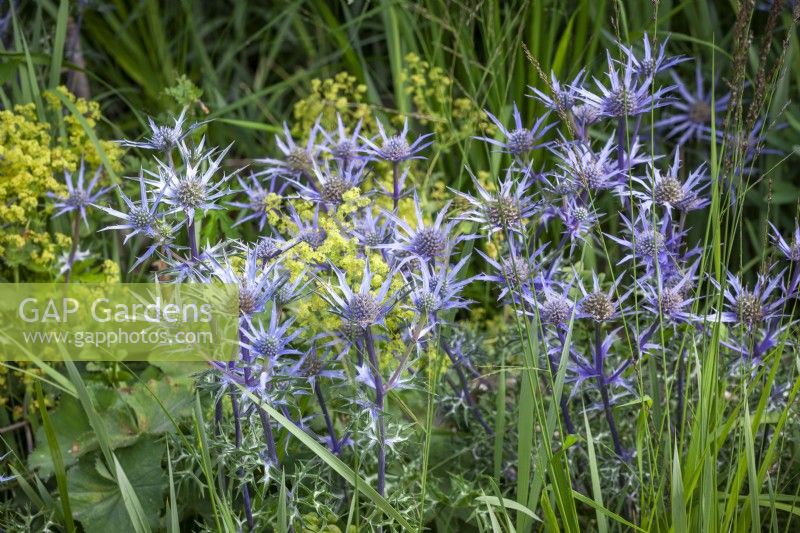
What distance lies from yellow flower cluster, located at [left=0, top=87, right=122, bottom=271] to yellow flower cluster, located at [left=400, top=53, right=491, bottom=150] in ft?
3.11

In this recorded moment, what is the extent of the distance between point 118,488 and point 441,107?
1.70 metres

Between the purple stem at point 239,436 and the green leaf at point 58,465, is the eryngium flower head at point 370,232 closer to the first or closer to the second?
the purple stem at point 239,436

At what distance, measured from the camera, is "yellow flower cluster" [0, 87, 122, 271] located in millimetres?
2492

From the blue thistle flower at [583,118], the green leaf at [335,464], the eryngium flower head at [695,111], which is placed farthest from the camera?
the eryngium flower head at [695,111]

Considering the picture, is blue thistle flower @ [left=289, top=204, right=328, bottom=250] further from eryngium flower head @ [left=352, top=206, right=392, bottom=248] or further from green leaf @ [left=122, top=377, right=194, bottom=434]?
green leaf @ [left=122, top=377, right=194, bottom=434]

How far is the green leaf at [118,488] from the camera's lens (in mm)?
2064

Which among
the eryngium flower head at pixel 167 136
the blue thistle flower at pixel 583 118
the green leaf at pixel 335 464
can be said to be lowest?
the green leaf at pixel 335 464

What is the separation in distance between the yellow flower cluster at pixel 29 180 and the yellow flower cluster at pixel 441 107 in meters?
0.95

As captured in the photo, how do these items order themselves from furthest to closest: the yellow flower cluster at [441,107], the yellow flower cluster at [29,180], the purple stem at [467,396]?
the yellow flower cluster at [441,107]
the yellow flower cluster at [29,180]
the purple stem at [467,396]

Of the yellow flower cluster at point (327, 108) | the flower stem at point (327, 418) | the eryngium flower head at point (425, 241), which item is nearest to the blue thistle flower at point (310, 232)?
the eryngium flower head at point (425, 241)

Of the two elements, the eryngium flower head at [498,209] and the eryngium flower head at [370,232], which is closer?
the eryngium flower head at [498,209]

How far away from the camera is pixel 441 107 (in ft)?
10.5

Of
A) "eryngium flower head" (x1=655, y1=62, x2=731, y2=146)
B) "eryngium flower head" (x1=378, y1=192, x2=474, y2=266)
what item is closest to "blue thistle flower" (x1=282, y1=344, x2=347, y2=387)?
"eryngium flower head" (x1=378, y1=192, x2=474, y2=266)

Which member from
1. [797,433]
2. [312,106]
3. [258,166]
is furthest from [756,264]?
[258,166]
